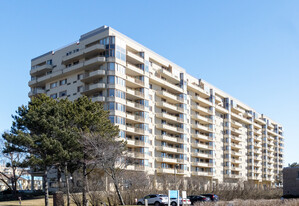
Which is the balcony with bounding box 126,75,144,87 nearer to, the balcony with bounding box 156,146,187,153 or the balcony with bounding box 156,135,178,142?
the balcony with bounding box 156,135,178,142

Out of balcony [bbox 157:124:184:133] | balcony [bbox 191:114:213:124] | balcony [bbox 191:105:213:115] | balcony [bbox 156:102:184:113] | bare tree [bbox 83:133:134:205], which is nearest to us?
bare tree [bbox 83:133:134:205]

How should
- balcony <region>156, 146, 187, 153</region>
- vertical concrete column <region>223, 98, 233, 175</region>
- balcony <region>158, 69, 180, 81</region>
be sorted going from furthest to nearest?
vertical concrete column <region>223, 98, 233, 175</region> → balcony <region>158, 69, 180, 81</region> → balcony <region>156, 146, 187, 153</region>

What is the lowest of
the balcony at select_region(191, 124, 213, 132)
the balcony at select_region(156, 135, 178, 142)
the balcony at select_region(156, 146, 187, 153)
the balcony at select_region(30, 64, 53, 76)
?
the balcony at select_region(156, 146, 187, 153)

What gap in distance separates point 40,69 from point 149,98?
23.9 m

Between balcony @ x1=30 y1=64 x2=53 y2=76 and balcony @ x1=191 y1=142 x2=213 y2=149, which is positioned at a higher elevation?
balcony @ x1=30 y1=64 x2=53 y2=76

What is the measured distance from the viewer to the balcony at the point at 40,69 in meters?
81.4

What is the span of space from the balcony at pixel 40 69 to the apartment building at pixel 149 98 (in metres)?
0.04

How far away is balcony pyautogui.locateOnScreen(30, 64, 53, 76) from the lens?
81387 mm

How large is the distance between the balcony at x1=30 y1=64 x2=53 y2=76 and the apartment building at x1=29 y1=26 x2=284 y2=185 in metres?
0.04

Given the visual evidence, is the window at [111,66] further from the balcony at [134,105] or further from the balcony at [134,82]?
the balcony at [134,105]

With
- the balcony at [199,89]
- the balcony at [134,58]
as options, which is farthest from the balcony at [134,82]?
the balcony at [199,89]

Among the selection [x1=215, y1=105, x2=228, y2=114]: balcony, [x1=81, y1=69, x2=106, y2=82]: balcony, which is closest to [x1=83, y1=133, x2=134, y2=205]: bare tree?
[x1=81, y1=69, x2=106, y2=82]: balcony

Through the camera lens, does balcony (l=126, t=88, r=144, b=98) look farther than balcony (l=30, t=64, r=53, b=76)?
No

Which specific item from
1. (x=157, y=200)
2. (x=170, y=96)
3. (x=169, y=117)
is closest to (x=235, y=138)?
(x=170, y=96)
